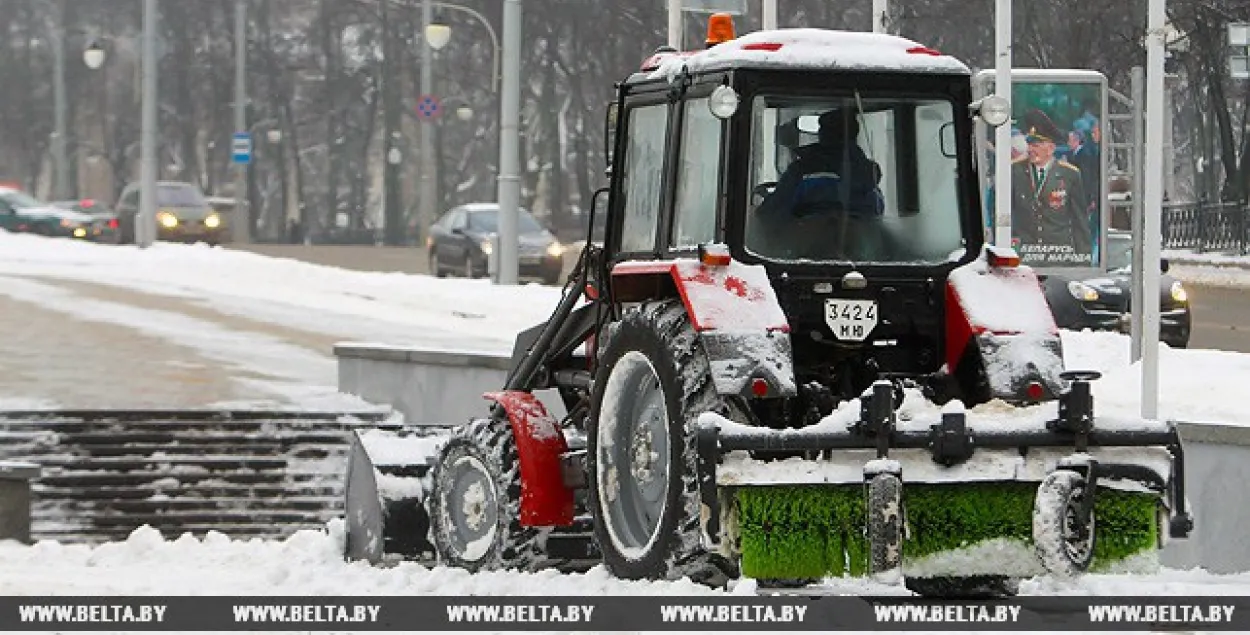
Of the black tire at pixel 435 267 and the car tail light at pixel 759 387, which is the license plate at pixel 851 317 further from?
the black tire at pixel 435 267

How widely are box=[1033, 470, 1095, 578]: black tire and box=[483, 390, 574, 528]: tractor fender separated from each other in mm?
2452

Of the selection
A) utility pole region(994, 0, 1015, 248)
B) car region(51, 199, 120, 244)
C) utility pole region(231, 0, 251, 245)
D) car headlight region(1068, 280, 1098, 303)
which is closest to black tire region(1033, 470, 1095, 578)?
utility pole region(994, 0, 1015, 248)

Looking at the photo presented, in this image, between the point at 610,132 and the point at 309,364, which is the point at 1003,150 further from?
the point at 610,132

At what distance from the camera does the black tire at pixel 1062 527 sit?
929 centimetres

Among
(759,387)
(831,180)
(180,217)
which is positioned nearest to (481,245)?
(180,217)

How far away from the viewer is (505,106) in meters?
32.9

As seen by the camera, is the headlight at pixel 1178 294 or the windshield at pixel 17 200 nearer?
the headlight at pixel 1178 294

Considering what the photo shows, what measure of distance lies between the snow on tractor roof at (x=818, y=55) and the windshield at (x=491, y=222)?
30353 mm

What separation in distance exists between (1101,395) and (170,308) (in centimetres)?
1530

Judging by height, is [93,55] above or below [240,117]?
above

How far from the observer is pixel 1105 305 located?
25.8 meters

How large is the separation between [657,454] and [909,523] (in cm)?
105

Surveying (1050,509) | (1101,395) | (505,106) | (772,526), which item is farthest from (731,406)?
(505,106)

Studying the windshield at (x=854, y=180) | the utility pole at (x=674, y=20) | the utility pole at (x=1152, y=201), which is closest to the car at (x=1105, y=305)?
the utility pole at (x=674, y=20)
